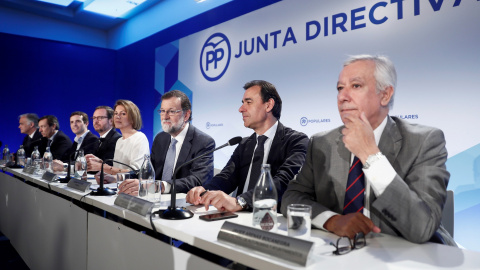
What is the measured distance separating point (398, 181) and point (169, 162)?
6.15 feet

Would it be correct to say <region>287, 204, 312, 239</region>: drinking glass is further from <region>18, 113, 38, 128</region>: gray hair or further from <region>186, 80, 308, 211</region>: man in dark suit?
<region>18, 113, 38, 128</region>: gray hair

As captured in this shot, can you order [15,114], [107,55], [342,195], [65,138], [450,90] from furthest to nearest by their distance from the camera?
[107,55], [15,114], [65,138], [450,90], [342,195]

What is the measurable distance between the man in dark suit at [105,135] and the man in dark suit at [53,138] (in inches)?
38.3

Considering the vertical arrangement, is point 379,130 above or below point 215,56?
below

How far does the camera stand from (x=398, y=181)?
1.14m

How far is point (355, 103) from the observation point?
1.45m

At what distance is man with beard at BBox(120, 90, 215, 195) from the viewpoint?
2.50 meters

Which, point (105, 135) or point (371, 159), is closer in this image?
point (371, 159)

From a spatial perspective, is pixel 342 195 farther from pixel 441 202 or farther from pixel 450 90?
pixel 450 90

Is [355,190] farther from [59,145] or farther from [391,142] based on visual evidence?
[59,145]

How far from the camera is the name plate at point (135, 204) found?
1.44 meters

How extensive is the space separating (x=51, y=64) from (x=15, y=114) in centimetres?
110

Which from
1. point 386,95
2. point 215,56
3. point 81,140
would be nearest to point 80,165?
point 386,95

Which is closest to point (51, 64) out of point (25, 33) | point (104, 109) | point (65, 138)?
point (25, 33)
